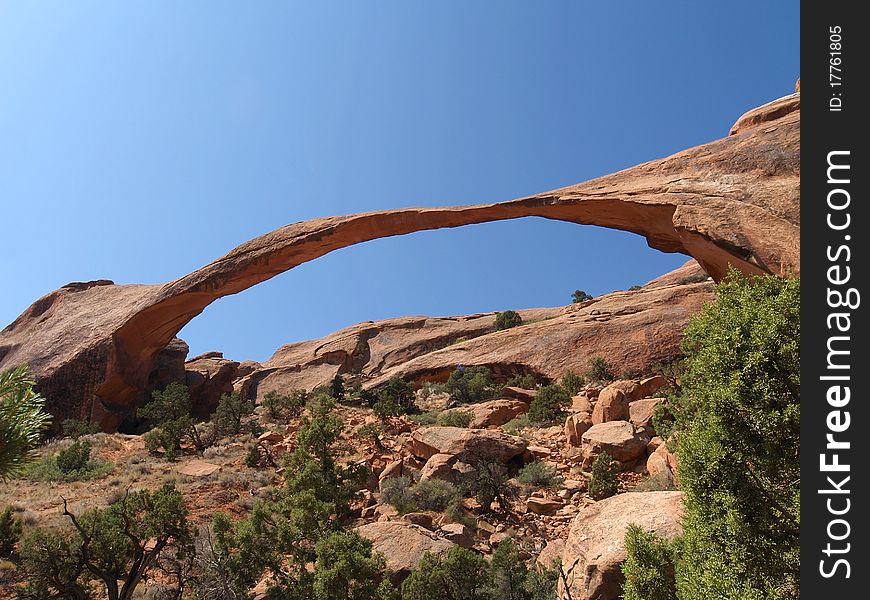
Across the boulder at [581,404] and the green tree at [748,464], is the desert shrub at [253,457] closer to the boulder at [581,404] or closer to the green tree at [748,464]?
the boulder at [581,404]

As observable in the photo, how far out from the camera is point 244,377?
32.2 metres

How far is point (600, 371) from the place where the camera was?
19.4m

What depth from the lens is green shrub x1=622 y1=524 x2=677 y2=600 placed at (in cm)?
520

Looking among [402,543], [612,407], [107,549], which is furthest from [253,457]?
[612,407]

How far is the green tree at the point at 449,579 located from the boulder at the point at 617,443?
5385 mm

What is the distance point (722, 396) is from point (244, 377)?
31.7 meters

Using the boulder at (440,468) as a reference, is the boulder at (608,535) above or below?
above

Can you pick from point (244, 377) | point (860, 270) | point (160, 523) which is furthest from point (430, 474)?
point (244, 377)

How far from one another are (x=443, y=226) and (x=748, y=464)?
1196 centimetres

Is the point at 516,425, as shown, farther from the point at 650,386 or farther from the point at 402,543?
the point at 402,543

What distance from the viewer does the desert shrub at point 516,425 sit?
51.2ft

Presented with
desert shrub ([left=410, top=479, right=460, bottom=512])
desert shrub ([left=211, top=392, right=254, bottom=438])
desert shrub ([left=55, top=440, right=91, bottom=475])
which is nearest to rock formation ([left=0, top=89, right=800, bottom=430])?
desert shrub ([left=211, top=392, right=254, bottom=438])

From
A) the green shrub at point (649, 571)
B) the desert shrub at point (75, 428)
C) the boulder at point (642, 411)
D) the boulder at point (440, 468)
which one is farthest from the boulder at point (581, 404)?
the desert shrub at point (75, 428)

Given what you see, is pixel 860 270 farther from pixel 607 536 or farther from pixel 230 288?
pixel 230 288
